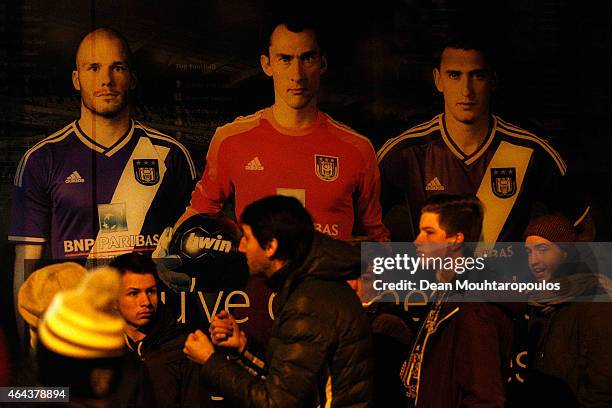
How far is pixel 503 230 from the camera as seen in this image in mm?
4863

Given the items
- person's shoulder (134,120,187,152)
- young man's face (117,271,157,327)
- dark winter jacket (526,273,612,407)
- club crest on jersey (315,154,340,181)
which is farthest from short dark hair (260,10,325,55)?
dark winter jacket (526,273,612,407)

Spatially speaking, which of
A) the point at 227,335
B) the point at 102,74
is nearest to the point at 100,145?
the point at 102,74

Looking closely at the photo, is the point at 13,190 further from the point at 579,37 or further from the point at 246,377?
the point at 579,37

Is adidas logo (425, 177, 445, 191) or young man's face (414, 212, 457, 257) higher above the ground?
adidas logo (425, 177, 445, 191)

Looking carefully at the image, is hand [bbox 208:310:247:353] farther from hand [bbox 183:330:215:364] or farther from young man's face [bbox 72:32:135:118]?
young man's face [bbox 72:32:135:118]

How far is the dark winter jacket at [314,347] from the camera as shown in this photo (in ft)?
10.9

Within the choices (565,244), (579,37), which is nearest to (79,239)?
(565,244)

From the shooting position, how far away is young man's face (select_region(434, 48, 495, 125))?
16.0ft

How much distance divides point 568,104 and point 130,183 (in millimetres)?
2489

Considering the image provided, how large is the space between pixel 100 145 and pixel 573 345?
2717mm

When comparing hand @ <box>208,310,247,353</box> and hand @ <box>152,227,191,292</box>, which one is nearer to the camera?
hand @ <box>208,310,247,353</box>

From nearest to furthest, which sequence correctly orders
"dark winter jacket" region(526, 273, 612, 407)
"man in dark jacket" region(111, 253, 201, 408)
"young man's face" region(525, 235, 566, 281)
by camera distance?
"dark winter jacket" region(526, 273, 612, 407) → "man in dark jacket" region(111, 253, 201, 408) → "young man's face" region(525, 235, 566, 281)

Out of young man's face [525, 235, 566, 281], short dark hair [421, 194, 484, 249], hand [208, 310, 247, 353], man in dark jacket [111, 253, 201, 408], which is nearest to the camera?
hand [208, 310, 247, 353]

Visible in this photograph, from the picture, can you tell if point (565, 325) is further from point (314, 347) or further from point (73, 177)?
point (73, 177)
